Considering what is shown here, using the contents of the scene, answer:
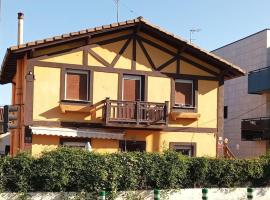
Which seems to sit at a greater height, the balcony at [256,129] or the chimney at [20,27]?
the chimney at [20,27]

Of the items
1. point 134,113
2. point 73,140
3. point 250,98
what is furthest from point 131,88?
point 250,98

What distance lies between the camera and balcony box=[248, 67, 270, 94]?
31.8 metres

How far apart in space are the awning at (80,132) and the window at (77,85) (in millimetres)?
1522

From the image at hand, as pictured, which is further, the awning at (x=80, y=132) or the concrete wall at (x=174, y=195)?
the awning at (x=80, y=132)

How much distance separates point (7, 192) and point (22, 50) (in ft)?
24.8

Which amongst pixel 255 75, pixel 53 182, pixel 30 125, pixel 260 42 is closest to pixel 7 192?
pixel 53 182

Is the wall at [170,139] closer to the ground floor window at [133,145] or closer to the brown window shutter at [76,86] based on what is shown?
the ground floor window at [133,145]

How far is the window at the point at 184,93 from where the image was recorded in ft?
79.8

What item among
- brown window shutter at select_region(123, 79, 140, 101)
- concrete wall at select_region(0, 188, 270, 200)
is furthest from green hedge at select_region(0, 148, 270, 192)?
brown window shutter at select_region(123, 79, 140, 101)

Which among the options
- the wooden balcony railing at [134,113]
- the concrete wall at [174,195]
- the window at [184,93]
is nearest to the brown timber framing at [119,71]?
the window at [184,93]

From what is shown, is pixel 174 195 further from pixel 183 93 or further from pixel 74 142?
pixel 183 93

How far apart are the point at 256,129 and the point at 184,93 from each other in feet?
32.0

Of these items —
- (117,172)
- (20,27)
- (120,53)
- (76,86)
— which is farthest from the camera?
(20,27)

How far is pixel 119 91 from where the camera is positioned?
23.2m
